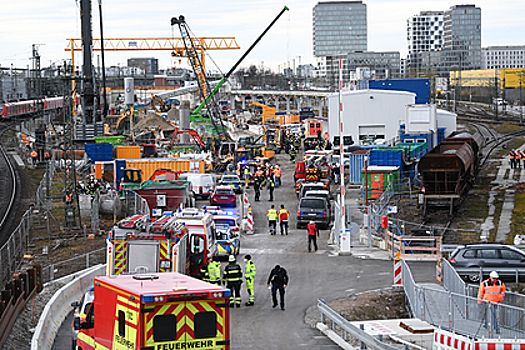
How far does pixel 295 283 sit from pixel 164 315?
11.8 m

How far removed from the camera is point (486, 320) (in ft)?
46.6

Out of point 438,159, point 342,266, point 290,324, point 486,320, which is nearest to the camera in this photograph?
point 486,320

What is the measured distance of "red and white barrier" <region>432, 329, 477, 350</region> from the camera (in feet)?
41.9

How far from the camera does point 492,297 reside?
15.0m

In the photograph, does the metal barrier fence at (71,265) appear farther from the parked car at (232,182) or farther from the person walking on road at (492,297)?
the parked car at (232,182)

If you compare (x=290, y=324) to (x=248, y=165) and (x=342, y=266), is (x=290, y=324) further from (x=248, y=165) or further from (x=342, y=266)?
(x=248, y=165)

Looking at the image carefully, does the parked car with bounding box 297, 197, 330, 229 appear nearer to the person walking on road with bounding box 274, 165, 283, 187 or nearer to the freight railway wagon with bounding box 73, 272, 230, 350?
the person walking on road with bounding box 274, 165, 283, 187

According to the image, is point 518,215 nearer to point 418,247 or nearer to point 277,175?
point 418,247

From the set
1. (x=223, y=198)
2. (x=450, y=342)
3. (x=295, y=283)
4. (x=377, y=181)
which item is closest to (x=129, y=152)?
(x=223, y=198)

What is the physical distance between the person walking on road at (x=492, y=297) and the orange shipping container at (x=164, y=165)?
29412 mm

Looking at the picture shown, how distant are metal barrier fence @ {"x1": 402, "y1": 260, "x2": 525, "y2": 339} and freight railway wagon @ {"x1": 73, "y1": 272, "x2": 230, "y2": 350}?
5626 millimetres

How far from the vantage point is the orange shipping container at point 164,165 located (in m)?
43.0

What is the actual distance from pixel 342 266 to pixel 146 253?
345 inches

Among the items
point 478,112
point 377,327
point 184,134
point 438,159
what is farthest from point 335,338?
point 478,112
